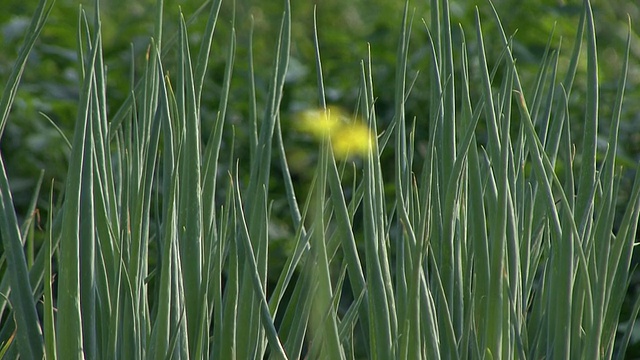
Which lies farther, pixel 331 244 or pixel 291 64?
pixel 291 64

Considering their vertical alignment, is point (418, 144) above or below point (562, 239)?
below

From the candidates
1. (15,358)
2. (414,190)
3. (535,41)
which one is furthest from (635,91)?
(15,358)

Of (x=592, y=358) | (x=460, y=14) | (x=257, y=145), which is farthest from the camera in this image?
(x=460, y=14)

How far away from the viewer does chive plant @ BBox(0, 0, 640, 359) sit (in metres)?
0.61

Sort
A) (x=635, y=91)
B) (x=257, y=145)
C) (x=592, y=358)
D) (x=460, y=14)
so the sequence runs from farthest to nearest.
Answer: (x=460, y=14) < (x=635, y=91) < (x=257, y=145) < (x=592, y=358)

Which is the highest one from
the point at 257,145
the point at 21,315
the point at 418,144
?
the point at 257,145

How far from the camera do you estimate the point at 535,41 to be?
6.84 feet

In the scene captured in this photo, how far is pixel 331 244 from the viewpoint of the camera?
30.1 inches

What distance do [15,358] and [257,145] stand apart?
273mm

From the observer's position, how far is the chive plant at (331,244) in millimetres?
613

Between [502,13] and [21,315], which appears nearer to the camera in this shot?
[21,315]

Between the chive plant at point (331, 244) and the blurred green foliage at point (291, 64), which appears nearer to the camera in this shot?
the chive plant at point (331, 244)

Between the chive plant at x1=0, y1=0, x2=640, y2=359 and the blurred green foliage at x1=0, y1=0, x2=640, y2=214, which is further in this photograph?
the blurred green foliage at x1=0, y1=0, x2=640, y2=214

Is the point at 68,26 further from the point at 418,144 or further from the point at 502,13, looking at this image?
the point at 502,13
